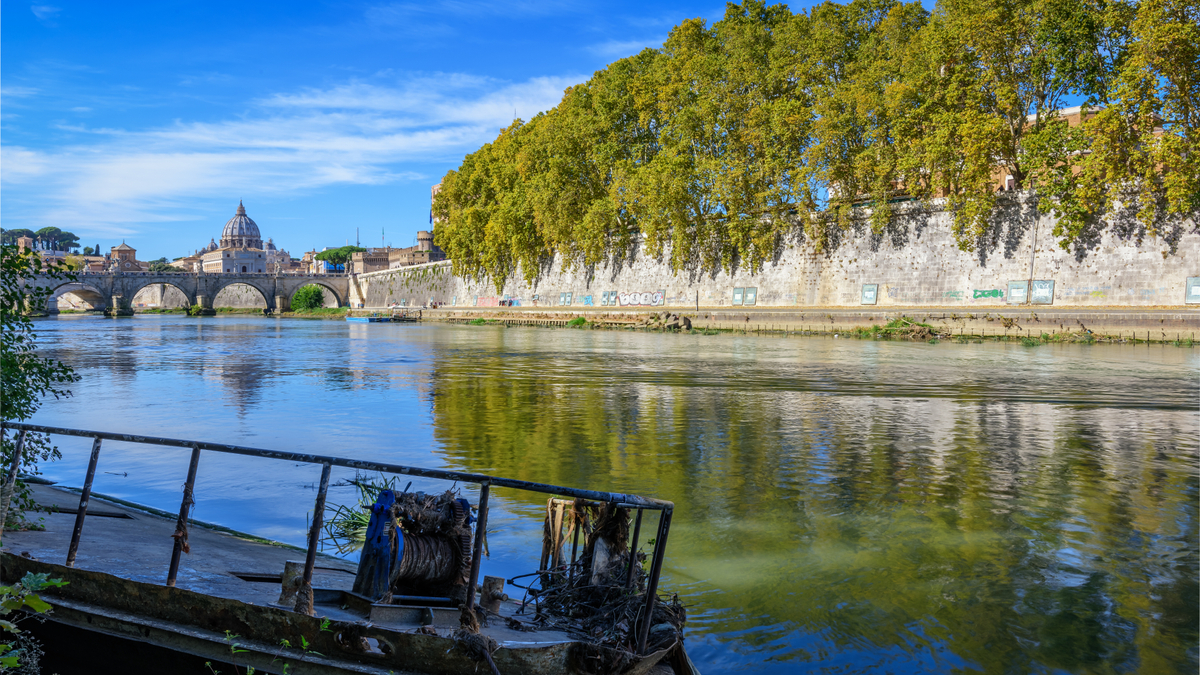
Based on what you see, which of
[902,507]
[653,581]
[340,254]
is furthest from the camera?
[340,254]

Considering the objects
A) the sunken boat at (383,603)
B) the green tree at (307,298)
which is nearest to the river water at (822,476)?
the sunken boat at (383,603)

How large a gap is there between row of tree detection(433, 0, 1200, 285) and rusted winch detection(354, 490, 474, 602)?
29770 millimetres

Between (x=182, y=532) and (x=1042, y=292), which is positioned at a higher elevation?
(x=1042, y=292)

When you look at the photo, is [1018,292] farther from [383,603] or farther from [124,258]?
[124,258]

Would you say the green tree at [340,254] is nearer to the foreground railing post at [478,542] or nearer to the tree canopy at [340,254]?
the tree canopy at [340,254]

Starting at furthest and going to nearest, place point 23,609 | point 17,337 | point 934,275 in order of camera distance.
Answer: point 934,275 < point 17,337 < point 23,609

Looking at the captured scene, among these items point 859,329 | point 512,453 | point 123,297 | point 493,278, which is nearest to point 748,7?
point 859,329

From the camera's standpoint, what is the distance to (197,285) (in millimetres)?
102250

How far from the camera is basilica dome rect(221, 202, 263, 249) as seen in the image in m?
189

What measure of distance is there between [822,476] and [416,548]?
21.1 feet

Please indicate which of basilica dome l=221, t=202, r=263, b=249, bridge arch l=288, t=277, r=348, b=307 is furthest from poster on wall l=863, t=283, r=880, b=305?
basilica dome l=221, t=202, r=263, b=249

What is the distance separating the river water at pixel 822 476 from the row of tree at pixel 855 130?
10181mm

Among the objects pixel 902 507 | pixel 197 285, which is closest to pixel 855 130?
pixel 902 507

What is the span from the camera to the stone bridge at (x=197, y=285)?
9262cm
